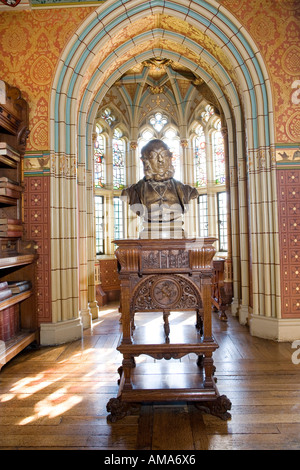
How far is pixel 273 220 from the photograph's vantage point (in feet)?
14.2

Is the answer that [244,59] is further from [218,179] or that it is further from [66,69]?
[218,179]

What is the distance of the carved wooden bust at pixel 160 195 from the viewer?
2.69 metres

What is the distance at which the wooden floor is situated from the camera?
204 cm

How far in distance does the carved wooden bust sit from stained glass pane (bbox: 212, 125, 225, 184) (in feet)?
17.6

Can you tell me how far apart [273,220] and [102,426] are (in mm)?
3287

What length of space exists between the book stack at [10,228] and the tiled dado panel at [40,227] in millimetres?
211

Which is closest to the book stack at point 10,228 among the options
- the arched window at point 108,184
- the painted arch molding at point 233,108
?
the painted arch molding at point 233,108

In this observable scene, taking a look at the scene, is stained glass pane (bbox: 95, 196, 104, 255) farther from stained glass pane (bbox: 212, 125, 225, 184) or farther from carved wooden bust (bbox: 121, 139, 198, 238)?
carved wooden bust (bbox: 121, 139, 198, 238)

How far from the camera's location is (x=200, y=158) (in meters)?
8.35

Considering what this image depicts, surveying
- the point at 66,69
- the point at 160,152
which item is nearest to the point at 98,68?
the point at 66,69

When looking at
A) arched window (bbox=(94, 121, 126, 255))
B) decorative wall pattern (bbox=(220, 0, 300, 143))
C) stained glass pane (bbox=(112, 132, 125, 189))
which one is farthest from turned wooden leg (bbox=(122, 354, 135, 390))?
stained glass pane (bbox=(112, 132, 125, 189))

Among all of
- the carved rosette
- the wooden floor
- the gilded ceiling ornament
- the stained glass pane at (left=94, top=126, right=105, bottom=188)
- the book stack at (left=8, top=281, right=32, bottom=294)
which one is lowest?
the wooden floor

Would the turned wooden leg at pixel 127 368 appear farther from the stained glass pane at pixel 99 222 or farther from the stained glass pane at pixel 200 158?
the stained glass pane at pixel 200 158

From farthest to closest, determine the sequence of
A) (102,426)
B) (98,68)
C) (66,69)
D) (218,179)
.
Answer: (218,179), (98,68), (66,69), (102,426)
